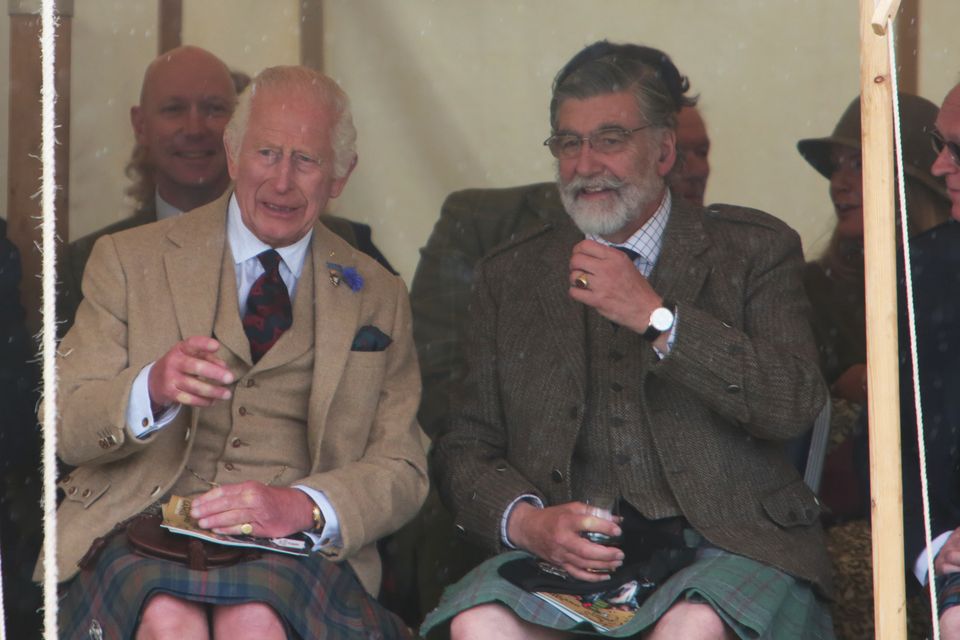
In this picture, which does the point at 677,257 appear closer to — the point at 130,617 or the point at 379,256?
the point at 379,256

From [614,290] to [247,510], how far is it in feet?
2.81

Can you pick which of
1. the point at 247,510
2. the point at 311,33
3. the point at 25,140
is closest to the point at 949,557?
the point at 247,510

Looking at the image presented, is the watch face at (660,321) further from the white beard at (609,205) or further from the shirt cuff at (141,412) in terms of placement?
the shirt cuff at (141,412)

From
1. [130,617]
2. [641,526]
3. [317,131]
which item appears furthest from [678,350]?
[130,617]

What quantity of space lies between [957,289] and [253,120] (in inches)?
63.6

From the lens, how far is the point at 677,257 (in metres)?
3.40

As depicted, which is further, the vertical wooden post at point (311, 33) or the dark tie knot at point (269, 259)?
the vertical wooden post at point (311, 33)

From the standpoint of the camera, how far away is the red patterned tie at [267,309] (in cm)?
333

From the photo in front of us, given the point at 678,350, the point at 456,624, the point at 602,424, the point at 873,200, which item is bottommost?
the point at 456,624

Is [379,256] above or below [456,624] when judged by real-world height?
above

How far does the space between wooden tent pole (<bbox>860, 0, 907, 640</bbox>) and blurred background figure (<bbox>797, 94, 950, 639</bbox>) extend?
38.0 inches

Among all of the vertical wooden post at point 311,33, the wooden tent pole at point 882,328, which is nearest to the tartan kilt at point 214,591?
the wooden tent pole at point 882,328

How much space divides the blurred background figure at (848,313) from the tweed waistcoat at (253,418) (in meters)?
1.25

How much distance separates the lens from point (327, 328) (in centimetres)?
334
